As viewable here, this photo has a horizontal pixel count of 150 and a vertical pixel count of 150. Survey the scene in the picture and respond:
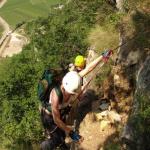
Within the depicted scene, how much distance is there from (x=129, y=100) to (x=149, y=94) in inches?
136

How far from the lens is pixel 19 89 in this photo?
2717 centimetres

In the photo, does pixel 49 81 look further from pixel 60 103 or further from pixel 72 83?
pixel 72 83

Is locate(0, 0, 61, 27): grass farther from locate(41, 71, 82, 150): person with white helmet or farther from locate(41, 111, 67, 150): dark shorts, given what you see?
locate(41, 71, 82, 150): person with white helmet

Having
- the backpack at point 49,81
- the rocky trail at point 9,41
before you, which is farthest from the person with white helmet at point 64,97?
the rocky trail at point 9,41

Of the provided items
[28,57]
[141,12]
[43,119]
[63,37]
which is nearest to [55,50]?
[63,37]

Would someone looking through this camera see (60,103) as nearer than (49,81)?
Yes

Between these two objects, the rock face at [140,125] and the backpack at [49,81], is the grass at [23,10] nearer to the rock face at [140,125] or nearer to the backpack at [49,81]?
the rock face at [140,125]

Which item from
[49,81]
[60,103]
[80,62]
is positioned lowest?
[60,103]

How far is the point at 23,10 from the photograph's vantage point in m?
111

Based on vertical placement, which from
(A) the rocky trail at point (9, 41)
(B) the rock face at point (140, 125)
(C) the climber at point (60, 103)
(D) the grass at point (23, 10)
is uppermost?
(C) the climber at point (60, 103)

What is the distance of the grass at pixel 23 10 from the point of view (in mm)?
106125

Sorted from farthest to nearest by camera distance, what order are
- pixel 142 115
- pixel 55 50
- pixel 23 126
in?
pixel 55 50 → pixel 23 126 → pixel 142 115

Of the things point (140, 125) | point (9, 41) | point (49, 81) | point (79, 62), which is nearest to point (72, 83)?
point (49, 81)

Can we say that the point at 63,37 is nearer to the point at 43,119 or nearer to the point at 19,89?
the point at 19,89
